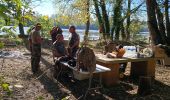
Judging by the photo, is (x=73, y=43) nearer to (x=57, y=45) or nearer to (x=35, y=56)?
(x=57, y=45)

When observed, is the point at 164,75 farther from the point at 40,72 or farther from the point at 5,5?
the point at 5,5

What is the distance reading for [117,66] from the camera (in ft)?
28.1

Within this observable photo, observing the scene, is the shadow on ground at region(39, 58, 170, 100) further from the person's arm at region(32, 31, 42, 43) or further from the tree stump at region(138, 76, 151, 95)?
the person's arm at region(32, 31, 42, 43)

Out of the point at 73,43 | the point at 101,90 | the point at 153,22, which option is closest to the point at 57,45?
the point at 73,43

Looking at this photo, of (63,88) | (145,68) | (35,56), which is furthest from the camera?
(35,56)

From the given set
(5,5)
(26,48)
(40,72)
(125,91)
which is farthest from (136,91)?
(26,48)

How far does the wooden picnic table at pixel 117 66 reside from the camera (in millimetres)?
8375

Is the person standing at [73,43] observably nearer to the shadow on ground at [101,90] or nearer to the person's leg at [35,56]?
the shadow on ground at [101,90]

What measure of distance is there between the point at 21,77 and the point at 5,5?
808 centimetres

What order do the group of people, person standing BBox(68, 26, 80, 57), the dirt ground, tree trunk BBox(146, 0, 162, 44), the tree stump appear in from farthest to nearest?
tree trunk BBox(146, 0, 162, 44) < person standing BBox(68, 26, 80, 57) < the group of people < the tree stump < the dirt ground

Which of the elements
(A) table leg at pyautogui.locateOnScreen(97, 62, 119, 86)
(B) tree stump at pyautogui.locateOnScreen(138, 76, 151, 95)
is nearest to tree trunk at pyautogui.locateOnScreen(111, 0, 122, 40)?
(A) table leg at pyautogui.locateOnScreen(97, 62, 119, 86)

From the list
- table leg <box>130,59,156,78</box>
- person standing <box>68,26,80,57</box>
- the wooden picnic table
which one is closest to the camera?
the wooden picnic table

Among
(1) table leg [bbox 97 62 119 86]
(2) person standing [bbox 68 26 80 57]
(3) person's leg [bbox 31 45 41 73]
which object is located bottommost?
(1) table leg [bbox 97 62 119 86]

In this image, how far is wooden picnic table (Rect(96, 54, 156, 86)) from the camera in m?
8.38
